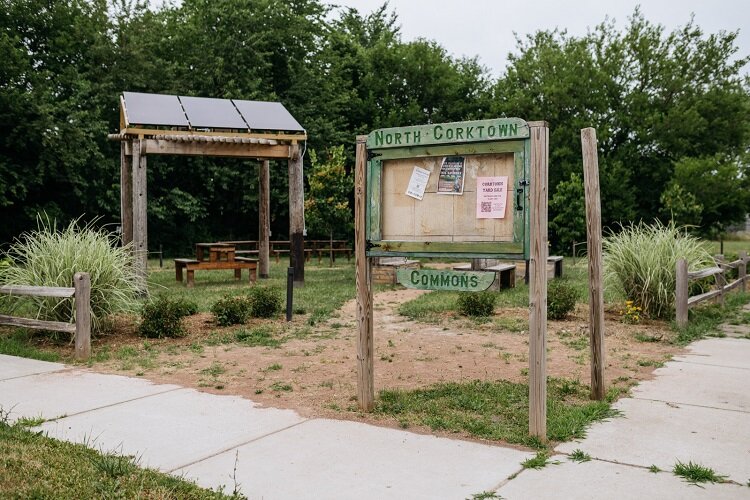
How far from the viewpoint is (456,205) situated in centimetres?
→ 501

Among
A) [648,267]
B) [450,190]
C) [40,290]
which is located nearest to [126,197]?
[40,290]

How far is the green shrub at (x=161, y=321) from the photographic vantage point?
337 inches

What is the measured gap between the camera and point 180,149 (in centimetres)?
1380

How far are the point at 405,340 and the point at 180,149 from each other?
728 cm

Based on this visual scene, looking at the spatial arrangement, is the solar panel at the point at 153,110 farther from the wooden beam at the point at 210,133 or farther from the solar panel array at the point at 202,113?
the wooden beam at the point at 210,133

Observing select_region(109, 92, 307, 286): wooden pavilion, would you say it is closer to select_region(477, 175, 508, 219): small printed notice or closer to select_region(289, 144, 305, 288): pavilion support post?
select_region(289, 144, 305, 288): pavilion support post

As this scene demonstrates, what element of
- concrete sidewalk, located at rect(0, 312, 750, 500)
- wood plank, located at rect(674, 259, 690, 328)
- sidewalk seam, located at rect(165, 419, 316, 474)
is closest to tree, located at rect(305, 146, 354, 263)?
wood plank, located at rect(674, 259, 690, 328)

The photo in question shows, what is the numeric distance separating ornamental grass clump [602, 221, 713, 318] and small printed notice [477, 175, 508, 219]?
228 inches

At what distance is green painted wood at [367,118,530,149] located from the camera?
4660 mm

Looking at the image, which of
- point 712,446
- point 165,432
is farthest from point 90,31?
point 712,446

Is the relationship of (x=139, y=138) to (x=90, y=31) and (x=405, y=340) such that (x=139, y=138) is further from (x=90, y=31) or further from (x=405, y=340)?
(x=90, y=31)

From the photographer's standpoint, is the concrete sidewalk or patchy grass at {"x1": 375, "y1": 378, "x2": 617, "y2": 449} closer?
the concrete sidewalk

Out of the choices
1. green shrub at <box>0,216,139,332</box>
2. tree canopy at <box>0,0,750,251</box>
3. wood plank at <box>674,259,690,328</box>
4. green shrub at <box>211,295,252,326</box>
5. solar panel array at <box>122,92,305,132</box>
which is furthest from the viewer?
tree canopy at <box>0,0,750,251</box>

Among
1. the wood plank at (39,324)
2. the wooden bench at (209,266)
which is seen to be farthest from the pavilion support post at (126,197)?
the wood plank at (39,324)
